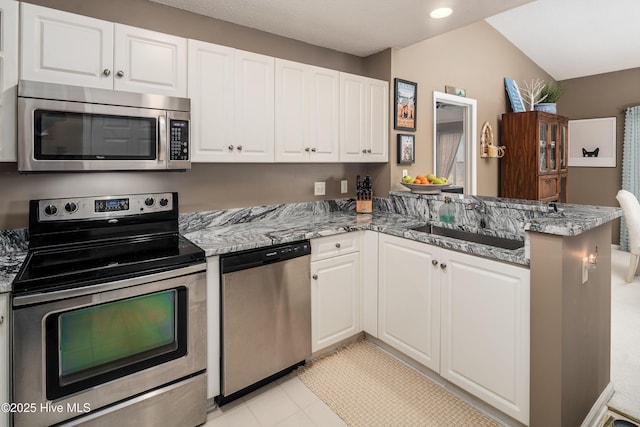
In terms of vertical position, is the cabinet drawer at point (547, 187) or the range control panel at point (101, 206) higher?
the cabinet drawer at point (547, 187)

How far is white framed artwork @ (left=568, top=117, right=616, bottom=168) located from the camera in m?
5.41

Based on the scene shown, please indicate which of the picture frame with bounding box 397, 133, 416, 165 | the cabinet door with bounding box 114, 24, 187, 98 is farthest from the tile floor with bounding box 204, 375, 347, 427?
the picture frame with bounding box 397, 133, 416, 165

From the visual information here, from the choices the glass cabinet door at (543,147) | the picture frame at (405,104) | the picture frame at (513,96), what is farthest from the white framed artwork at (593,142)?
the picture frame at (405,104)

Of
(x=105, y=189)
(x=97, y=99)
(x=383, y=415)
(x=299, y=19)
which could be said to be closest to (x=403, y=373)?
(x=383, y=415)

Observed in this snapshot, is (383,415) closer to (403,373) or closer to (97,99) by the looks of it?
(403,373)

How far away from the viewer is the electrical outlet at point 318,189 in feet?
10.4

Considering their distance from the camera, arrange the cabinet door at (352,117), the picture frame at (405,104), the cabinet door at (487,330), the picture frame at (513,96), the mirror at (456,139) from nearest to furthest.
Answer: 1. the cabinet door at (487,330)
2. the cabinet door at (352,117)
3. the picture frame at (405,104)
4. the mirror at (456,139)
5. the picture frame at (513,96)

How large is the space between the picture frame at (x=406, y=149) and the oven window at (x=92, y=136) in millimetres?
2141

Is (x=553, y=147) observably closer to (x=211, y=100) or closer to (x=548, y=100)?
(x=548, y=100)

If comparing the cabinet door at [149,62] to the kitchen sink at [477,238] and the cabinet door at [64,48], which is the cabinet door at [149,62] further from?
the kitchen sink at [477,238]

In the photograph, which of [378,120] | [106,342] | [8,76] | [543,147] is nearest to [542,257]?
[378,120]

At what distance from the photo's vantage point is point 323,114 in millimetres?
2773

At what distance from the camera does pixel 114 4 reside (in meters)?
2.16

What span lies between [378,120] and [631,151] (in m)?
4.45
